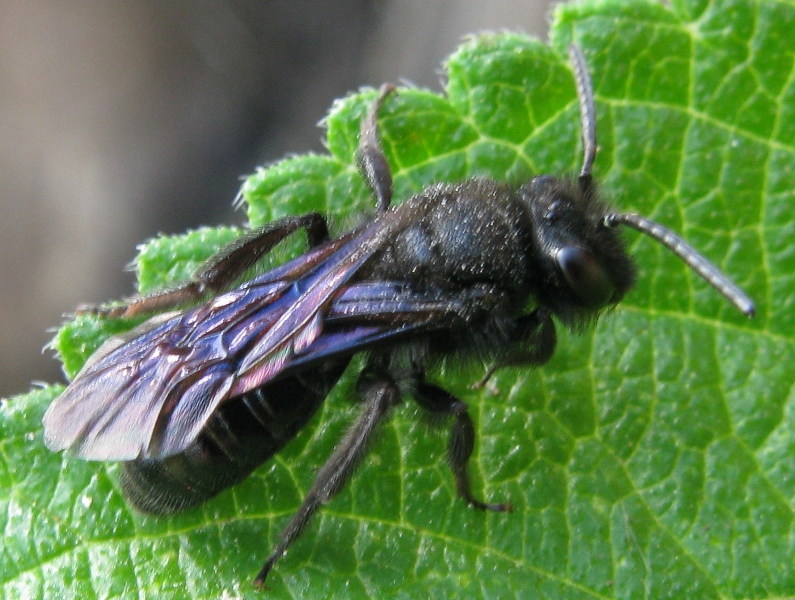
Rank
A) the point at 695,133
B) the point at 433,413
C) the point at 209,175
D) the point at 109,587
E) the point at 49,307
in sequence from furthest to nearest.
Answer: the point at 209,175 < the point at 49,307 < the point at 695,133 < the point at 433,413 < the point at 109,587

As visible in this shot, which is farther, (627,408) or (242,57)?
(242,57)

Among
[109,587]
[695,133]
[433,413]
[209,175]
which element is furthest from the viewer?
[209,175]

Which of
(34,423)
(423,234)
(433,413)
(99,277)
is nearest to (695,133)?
(423,234)

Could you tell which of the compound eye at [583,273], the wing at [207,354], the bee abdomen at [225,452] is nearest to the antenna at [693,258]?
the compound eye at [583,273]

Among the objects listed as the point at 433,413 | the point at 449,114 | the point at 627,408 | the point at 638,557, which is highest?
the point at 449,114

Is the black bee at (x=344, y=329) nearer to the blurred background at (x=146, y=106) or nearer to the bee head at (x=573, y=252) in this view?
the bee head at (x=573, y=252)

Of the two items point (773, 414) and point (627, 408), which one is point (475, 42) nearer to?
point (627, 408)

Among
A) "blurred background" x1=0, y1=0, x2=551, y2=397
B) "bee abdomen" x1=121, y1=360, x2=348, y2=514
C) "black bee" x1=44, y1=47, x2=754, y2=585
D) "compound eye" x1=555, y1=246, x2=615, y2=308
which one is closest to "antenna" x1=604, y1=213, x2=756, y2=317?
"black bee" x1=44, y1=47, x2=754, y2=585
